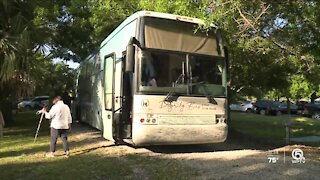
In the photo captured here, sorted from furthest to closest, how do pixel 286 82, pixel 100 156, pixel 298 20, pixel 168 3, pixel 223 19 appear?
pixel 286 82 < pixel 168 3 < pixel 298 20 < pixel 100 156 < pixel 223 19

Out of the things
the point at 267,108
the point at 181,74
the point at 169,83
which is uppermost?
the point at 181,74

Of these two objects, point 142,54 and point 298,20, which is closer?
point 142,54

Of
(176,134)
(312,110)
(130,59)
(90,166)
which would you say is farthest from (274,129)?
(312,110)

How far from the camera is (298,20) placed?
12.9 m

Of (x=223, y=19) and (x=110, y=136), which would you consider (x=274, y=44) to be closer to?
(x=223, y=19)

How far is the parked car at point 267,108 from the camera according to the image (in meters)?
48.5

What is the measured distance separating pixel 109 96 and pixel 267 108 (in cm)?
3765

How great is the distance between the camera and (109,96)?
13578 mm

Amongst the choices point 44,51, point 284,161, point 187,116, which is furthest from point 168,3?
point 44,51

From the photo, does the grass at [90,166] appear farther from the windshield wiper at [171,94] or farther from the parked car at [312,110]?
the parked car at [312,110]

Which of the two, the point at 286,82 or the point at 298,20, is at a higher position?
the point at 298,20

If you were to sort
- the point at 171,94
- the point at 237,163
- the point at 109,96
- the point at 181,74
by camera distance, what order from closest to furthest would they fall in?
1. the point at 237,163
2. the point at 171,94
3. the point at 181,74
4. the point at 109,96

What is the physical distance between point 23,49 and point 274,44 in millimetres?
9607

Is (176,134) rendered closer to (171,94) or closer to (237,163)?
(171,94)
